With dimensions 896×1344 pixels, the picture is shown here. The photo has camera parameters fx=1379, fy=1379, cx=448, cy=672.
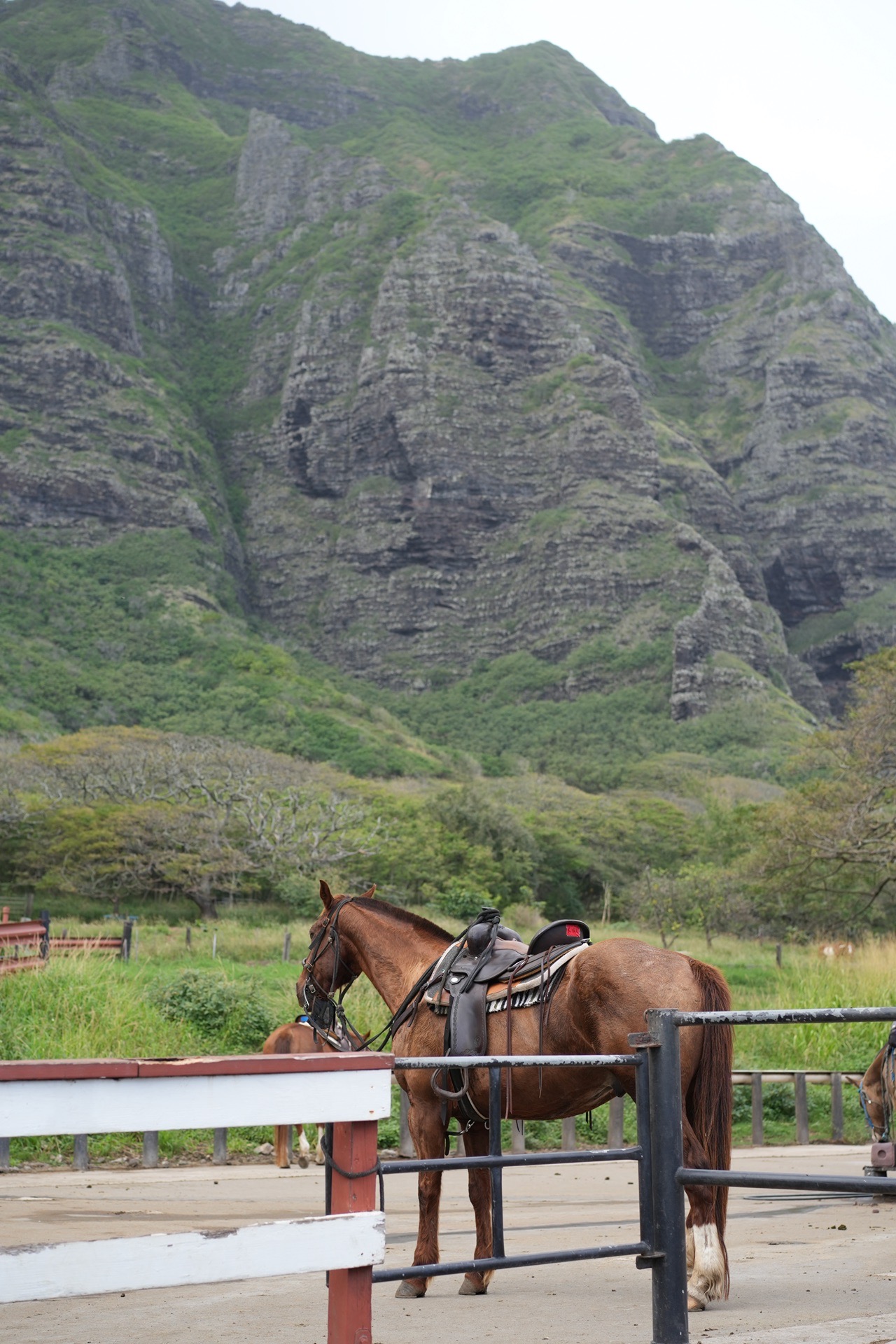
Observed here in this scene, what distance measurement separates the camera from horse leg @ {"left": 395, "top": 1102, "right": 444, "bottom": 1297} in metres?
6.58

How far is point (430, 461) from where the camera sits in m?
138

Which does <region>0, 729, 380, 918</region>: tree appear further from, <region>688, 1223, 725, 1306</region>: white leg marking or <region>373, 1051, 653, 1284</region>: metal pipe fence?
<region>373, 1051, 653, 1284</region>: metal pipe fence

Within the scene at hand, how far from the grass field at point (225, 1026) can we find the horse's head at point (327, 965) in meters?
5.34

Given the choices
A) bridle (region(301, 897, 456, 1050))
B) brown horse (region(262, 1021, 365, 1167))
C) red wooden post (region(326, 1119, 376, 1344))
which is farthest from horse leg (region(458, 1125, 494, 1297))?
brown horse (region(262, 1021, 365, 1167))

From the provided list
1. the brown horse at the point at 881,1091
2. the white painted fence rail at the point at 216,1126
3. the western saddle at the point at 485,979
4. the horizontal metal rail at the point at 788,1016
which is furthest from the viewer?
the brown horse at the point at 881,1091

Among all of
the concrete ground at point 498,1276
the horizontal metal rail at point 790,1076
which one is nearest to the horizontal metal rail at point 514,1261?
the concrete ground at point 498,1276

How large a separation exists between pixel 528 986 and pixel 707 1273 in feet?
5.55

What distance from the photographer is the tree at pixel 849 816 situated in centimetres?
2988

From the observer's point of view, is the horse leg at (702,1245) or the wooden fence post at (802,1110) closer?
the horse leg at (702,1245)

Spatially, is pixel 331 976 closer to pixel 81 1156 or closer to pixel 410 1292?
pixel 410 1292

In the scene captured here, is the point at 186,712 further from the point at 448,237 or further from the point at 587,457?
the point at 448,237

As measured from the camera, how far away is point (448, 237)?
149000 millimetres

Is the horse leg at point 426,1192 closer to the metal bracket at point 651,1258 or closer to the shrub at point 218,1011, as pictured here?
the metal bracket at point 651,1258

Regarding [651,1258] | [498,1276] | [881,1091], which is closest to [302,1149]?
[881,1091]
